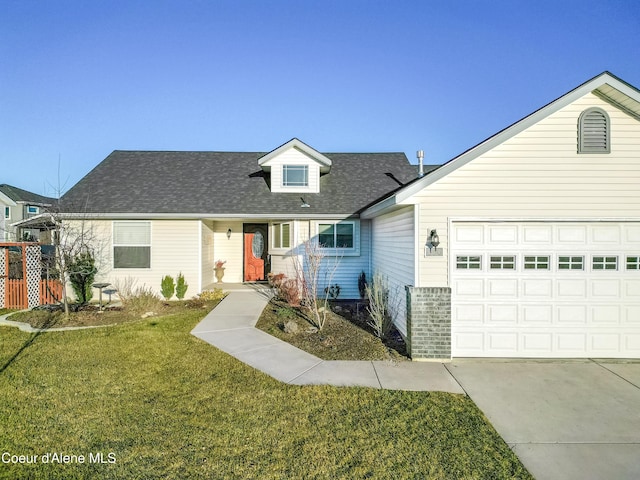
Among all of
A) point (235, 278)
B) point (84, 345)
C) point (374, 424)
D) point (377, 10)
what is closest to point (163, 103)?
point (235, 278)

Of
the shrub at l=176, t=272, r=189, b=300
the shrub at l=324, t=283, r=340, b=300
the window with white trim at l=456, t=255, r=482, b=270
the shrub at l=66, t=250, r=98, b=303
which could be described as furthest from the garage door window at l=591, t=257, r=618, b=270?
the shrub at l=66, t=250, r=98, b=303

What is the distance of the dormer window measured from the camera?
1395 cm

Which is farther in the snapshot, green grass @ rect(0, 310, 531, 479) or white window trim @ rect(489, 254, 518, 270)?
white window trim @ rect(489, 254, 518, 270)

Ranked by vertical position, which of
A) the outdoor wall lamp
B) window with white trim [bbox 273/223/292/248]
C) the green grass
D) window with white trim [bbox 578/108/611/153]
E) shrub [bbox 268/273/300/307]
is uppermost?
window with white trim [bbox 578/108/611/153]

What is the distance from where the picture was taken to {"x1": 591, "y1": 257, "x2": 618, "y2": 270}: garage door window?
6.73m

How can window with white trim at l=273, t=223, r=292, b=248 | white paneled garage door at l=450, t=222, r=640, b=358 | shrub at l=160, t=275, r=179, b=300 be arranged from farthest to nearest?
window with white trim at l=273, t=223, r=292, b=248, shrub at l=160, t=275, r=179, b=300, white paneled garage door at l=450, t=222, r=640, b=358

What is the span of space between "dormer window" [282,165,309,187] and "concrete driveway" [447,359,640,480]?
9.55 m

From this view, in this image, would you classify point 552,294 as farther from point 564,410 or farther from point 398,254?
point 398,254

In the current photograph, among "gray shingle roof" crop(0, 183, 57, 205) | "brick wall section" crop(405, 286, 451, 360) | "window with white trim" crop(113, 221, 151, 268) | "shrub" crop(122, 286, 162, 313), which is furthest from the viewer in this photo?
"gray shingle roof" crop(0, 183, 57, 205)

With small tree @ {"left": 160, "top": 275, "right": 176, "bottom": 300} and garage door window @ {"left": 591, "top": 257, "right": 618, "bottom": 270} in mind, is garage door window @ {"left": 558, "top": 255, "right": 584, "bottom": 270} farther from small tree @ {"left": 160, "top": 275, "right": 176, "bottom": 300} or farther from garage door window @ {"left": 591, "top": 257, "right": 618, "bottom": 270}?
small tree @ {"left": 160, "top": 275, "right": 176, "bottom": 300}

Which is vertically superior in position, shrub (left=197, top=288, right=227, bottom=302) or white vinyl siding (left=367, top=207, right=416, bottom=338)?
white vinyl siding (left=367, top=207, right=416, bottom=338)

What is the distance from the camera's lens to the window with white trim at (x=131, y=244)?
482 inches

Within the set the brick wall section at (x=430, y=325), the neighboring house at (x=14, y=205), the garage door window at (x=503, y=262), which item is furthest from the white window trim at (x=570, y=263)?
the neighboring house at (x=14, y=205)

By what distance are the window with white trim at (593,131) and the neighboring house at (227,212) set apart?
7044 millimetres
